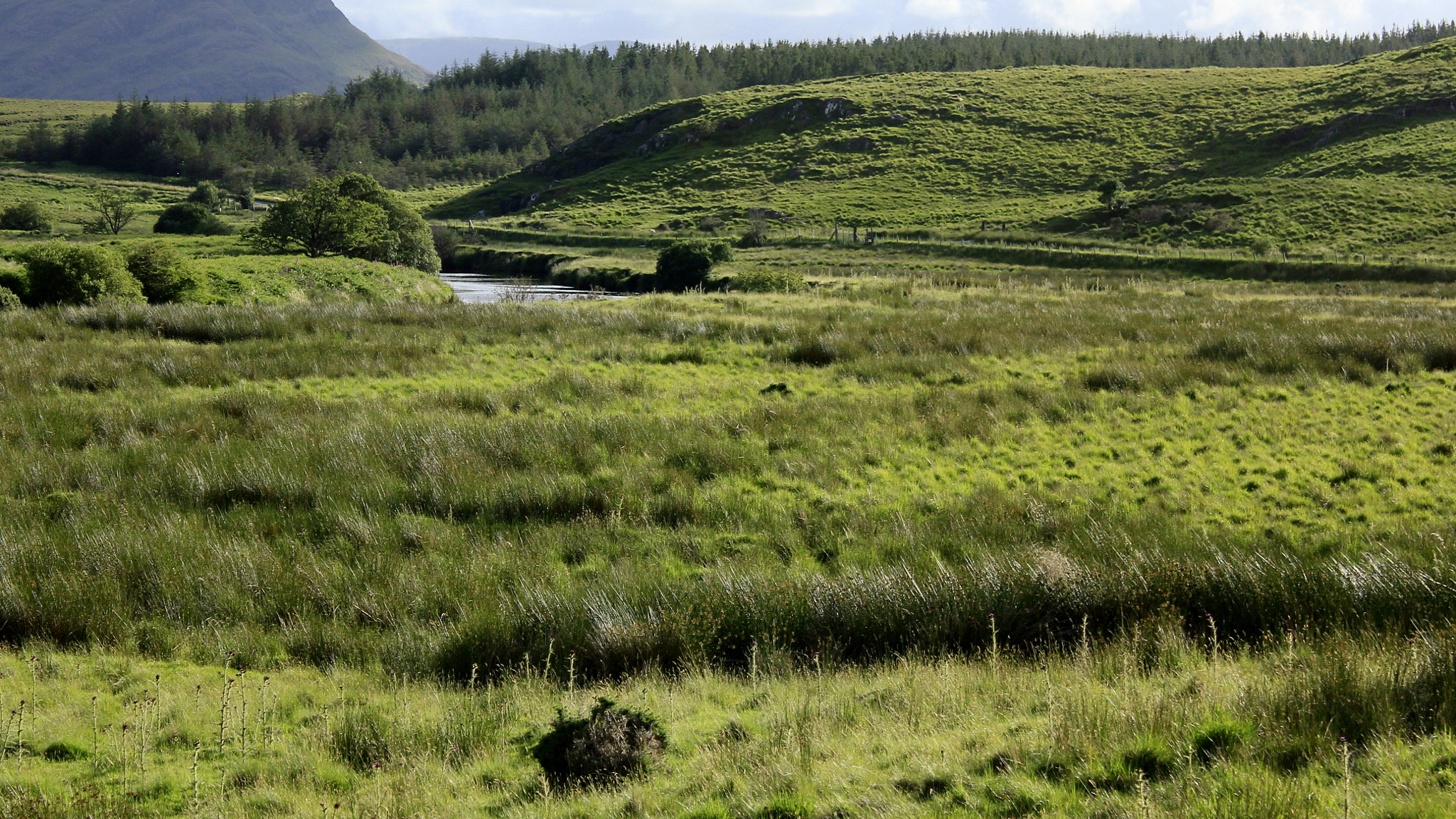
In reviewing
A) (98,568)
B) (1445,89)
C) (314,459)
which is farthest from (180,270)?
(1445,89)

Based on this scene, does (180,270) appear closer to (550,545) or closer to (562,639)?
(550,545)

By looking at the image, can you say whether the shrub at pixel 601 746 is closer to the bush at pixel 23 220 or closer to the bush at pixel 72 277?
the bush at pixel 72 277

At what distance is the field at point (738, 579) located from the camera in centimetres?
457

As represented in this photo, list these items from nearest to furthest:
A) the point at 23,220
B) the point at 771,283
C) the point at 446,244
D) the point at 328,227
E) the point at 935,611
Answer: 1. the point at 935,611
2. the point at 771,283
3. the point at 328,227
4. the point at 23,220
5. the point at 446,244

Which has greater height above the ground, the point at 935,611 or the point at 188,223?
the point at 188,223

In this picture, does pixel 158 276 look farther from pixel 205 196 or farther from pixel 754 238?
pixel 205 196

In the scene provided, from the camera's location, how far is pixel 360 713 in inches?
218

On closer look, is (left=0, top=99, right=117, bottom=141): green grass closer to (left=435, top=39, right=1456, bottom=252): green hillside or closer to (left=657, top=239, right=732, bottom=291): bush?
(left=435, top=39, right=1456, bottom=252): green hillside

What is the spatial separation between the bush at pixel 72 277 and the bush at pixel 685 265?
→ 27.2 m

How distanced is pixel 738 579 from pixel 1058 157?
320ft

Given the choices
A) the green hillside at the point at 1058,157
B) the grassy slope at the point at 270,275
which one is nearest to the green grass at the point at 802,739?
the grassy slope at the point at 270,275

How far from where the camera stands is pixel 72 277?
24.3 metres

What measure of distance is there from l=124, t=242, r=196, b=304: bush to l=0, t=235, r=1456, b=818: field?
8.61 m

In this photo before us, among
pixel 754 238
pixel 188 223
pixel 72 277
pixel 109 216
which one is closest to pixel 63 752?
pixel 72 277
